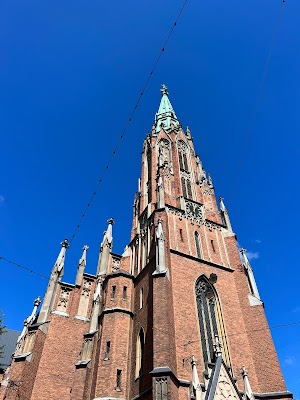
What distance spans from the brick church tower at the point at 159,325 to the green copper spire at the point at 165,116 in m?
13.5

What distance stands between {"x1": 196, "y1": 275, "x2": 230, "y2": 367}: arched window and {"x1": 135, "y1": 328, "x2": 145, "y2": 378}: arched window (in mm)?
3073

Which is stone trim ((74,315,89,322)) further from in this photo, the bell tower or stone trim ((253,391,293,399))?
stone trim ((253,391,293,399))

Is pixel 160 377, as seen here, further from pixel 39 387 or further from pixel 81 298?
pixel 81 298

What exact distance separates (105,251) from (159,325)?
9.71 m

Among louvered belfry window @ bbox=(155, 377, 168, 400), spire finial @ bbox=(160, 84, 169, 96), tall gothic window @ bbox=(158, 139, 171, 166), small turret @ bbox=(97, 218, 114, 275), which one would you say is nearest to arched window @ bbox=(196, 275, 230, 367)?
louvered belfry window @ bbox=(155, 377, 168, 400)

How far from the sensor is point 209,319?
57.8 ft

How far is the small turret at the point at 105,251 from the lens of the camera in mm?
21984

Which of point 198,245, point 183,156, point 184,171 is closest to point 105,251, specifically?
point 198,245

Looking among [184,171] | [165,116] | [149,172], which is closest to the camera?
[184,171]

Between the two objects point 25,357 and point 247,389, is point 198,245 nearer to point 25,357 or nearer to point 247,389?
point 247,389

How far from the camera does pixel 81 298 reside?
69.4ft

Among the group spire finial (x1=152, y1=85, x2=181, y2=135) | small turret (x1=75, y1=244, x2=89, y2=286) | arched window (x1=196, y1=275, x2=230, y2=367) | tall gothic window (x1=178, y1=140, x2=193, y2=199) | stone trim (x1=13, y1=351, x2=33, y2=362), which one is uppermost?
spire finial (x1=152, y1=85, x2=181, y2=135)

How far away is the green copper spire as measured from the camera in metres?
36.5

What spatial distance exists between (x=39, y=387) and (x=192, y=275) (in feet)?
33.0
